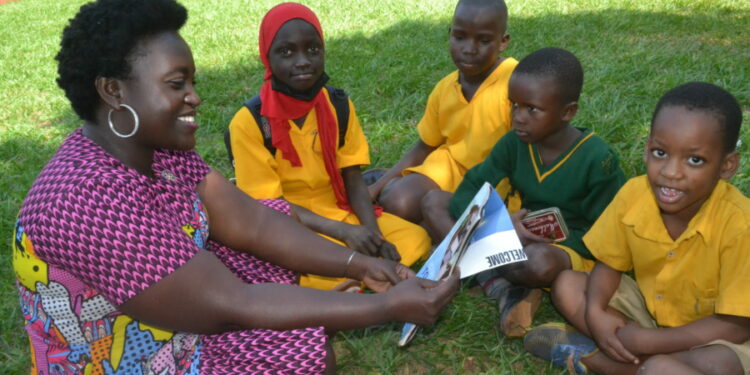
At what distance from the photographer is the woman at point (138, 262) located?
1.96 m

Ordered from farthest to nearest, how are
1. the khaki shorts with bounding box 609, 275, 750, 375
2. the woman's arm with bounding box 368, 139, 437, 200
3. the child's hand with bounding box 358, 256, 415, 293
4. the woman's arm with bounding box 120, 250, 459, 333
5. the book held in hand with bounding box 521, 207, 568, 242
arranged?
the woman's arm with bounding box 368, 139, 437, 200, the book held in hand with bounding box 521, 207, 568, 242, the child's hand with bounding box 358, 256, 415, 293, the khaki shorts with bounding box 609, 275, 750, 375, the woman's arm with bounding box 120, 250, 459, 333

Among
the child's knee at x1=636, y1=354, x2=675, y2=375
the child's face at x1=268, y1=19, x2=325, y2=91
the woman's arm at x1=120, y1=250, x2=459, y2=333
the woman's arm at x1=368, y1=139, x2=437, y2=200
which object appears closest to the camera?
the woman's arm at x1=120, y1=250, x2=459, y2=333

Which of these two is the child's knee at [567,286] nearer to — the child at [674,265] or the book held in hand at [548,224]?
the child at [674,265]

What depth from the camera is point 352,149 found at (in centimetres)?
358

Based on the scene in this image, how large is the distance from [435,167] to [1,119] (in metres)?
4.52

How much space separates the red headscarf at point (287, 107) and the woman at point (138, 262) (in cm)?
102

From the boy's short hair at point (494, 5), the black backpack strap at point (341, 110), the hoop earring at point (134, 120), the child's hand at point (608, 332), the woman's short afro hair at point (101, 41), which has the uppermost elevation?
the woman's short afro hair at point (101, 41)

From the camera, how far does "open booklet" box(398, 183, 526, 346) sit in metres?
2.28

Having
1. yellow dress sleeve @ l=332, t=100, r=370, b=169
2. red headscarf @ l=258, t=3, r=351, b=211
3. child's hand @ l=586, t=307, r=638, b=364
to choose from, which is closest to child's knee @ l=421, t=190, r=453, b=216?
yellow dress sleeve @ l=332, t=100, r=370, b=169

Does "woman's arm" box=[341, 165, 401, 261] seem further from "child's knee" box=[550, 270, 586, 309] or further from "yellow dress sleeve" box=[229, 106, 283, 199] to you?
"child's knee" box=[550, 270, 586, 309]

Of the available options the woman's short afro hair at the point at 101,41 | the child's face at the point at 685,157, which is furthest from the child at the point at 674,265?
the woman's short afro hair at the point at 101,41

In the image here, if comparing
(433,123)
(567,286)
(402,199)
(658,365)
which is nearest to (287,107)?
(402,199)

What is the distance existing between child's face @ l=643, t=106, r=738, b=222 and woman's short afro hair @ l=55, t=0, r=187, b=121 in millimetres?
1657

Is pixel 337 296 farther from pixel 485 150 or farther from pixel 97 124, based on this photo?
pixel 485 150
